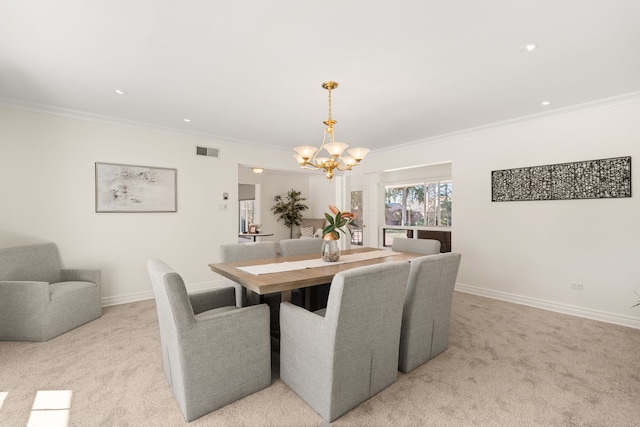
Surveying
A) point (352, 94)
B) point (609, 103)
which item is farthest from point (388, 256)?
point (609, 103)

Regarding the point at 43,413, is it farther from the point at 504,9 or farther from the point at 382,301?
the point at 504,9

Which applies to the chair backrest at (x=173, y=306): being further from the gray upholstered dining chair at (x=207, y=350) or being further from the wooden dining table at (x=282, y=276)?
the wooden dining table at (x=282, y=276)

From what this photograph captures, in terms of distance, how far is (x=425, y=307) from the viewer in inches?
89.5

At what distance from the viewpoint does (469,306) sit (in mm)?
3816

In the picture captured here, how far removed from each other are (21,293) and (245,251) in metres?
1.98

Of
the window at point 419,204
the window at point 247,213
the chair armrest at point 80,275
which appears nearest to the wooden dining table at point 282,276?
the chair armrest at point 80,275

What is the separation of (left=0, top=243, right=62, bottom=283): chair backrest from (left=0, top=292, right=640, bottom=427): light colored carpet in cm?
66

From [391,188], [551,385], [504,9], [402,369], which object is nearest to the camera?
[504,9]

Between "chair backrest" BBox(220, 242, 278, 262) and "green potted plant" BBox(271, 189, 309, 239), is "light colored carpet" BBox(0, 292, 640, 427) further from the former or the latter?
"green potted plant" BBox(271, 189, 309, 239)

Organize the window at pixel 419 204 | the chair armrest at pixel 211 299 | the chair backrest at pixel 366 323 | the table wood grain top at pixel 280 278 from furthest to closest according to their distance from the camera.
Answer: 1. the window at pixel 419 204
2. the chair armrest at pixel 211 299
3. the table wood grain top at pixel 280 278
4. the chair backrest at pixel 366 323

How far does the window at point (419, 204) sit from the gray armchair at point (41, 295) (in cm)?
614

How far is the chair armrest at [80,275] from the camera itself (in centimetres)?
338

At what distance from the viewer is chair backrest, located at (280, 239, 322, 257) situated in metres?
3.44

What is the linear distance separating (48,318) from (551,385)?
409 centimetres
